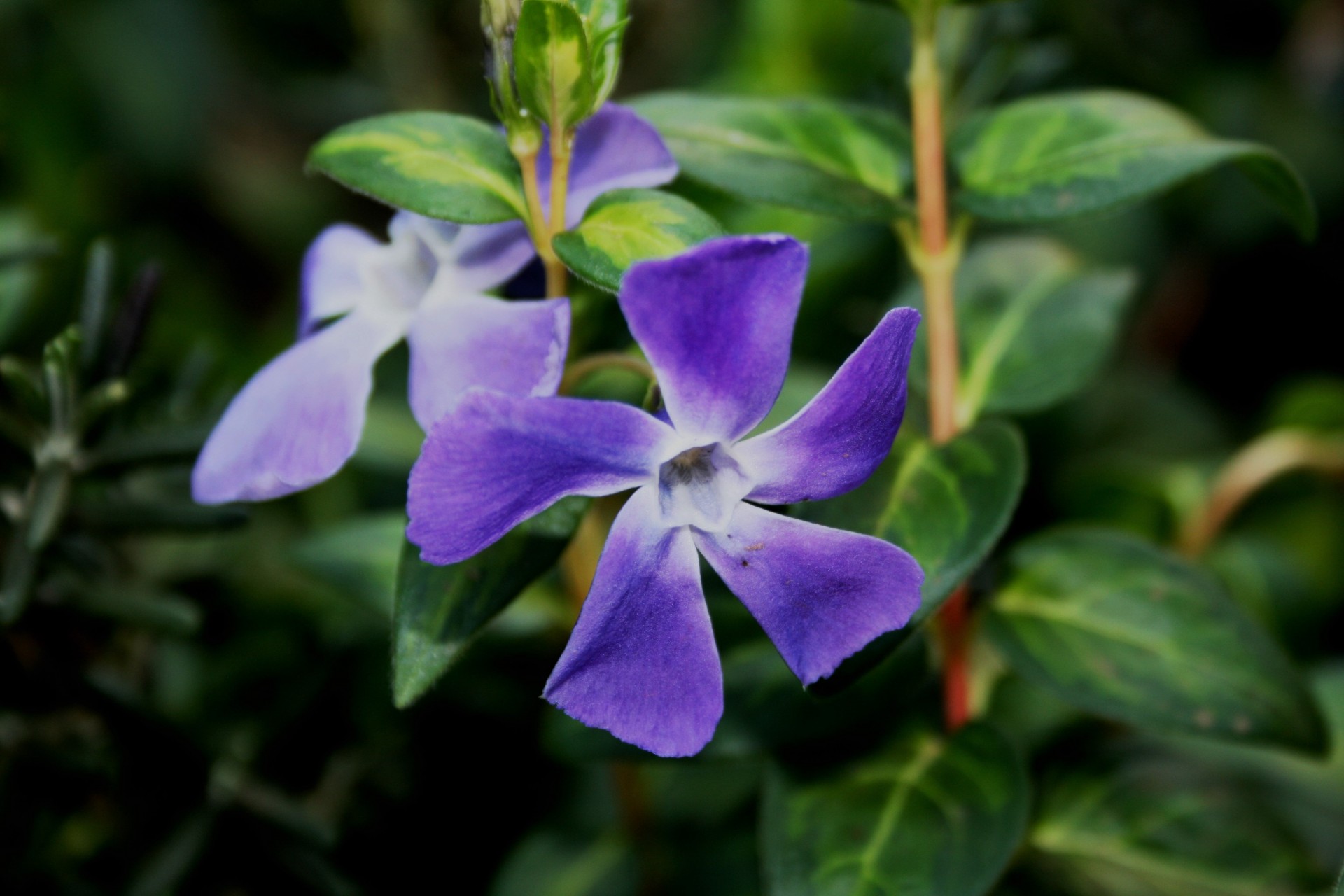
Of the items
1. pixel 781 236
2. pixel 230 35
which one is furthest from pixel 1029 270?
pixel 230 35

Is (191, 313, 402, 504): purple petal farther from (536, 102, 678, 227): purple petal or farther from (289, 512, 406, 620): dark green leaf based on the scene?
(289, 512, 406, 620): dark green leaf

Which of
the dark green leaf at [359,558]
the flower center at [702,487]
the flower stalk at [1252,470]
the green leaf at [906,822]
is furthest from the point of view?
the flower stalk at [1252,470]

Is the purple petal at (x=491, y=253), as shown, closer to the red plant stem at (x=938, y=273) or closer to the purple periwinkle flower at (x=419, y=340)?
the purple periwinkle flower at (x=419, y=340)

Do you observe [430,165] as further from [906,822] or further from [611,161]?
[906,822]

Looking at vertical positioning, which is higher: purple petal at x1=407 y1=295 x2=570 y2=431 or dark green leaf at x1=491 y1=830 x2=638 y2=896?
purple petal at x1=407 y1=295 x2=570 y2=431

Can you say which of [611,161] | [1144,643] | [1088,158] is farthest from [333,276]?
[1144,643]

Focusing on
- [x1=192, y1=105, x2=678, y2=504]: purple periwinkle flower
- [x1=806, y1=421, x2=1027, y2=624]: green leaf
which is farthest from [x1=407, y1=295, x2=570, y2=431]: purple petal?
[x1=806, y1=421, x2=1027, y2=624]: green leaf

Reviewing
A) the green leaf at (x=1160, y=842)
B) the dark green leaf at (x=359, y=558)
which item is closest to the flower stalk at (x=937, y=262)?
the green leaf at (x=1160, y=842)
